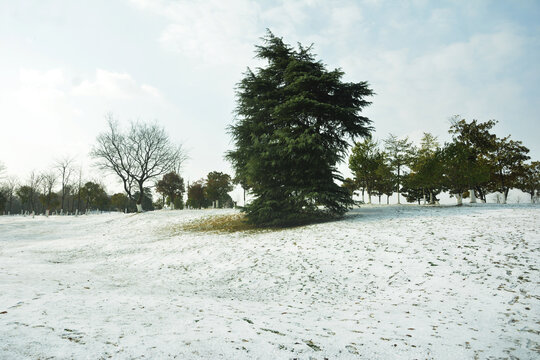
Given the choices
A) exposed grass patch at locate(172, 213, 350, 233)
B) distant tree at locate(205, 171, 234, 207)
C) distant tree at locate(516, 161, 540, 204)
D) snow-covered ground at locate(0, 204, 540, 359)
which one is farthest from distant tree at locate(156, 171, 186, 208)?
distant tree at locate(516, 161, 540, 204)

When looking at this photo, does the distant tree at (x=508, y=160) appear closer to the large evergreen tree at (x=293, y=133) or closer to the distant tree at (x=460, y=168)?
the distant tree at (x=460, y=168)

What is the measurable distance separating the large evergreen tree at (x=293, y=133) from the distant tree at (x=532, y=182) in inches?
1232

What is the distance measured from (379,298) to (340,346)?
10.7ft

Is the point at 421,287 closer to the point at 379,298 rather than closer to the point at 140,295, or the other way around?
the point at 379,298

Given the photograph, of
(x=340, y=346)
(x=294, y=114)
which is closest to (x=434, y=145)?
(x=294, y=114)

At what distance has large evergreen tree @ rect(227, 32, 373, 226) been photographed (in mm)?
14836

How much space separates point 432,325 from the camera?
17.3ft

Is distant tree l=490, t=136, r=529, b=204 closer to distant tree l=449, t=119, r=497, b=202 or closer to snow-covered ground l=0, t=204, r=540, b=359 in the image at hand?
distant tree l=449, t=119, r=497, b=202

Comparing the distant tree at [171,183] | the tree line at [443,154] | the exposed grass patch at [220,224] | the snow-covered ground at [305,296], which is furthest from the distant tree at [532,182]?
the distant tree at [171,183]

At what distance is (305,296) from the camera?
7.41m

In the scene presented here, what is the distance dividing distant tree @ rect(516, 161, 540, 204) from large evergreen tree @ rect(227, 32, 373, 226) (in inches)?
1232

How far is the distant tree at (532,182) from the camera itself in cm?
3326

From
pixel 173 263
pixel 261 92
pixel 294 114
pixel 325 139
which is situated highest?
pixel 261 92

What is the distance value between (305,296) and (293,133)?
1026 cm
